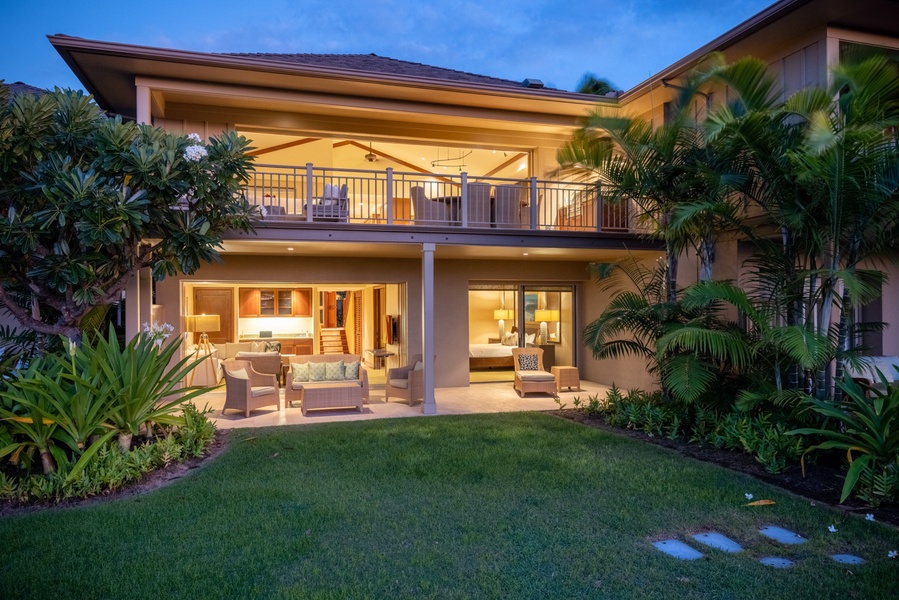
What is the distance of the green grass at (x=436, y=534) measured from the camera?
3.41m

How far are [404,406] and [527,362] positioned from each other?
2694mm

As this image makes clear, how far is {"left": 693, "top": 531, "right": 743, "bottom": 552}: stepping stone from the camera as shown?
13.0 feet

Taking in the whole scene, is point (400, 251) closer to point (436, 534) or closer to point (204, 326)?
point (204, 326)

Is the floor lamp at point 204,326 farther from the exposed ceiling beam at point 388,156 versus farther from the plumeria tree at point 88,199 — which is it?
the exposed ceiling beam at point 388,156

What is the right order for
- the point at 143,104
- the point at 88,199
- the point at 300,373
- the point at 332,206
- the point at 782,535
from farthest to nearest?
the point at 300,373 → the point at 332,206 → the point at 143,104 → the point at 88,199 → the point at 782,535

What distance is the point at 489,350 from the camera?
12.6m

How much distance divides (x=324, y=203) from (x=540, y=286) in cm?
544

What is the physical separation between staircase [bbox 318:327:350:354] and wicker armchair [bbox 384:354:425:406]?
18.3 feet

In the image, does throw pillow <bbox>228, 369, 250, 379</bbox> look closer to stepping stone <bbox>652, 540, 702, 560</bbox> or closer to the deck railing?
the deck railing

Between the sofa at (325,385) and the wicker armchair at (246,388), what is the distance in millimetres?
305

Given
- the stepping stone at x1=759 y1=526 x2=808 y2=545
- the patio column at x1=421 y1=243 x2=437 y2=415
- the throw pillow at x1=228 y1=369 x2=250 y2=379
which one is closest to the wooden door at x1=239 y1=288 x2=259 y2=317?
the throw pillow at x1=228 y1=369 x2=250 y2=379

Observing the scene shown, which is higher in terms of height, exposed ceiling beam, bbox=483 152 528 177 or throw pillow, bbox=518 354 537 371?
exposed ceiling beam, bbox=483 152 528 177

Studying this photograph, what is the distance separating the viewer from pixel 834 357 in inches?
232

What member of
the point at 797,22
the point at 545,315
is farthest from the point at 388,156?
the point at 797,22
